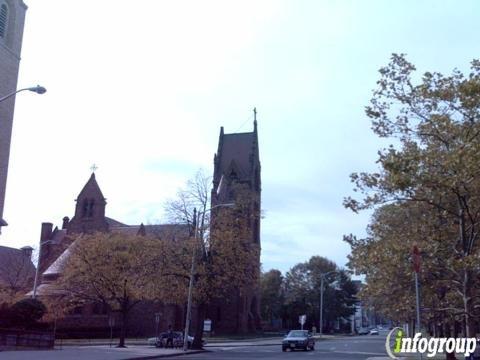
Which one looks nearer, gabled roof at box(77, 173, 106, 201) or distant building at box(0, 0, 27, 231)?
distant building at box(0, 0, 27, 231)

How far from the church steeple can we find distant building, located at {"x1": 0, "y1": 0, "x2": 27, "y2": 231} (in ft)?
112

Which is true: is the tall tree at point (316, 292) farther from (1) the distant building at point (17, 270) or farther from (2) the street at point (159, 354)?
(2) the street at point (159, 354)

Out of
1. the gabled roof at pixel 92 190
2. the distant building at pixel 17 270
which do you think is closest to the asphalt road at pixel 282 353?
the distant building at pixel 17 270

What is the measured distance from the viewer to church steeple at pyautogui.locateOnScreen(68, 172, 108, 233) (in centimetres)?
7169

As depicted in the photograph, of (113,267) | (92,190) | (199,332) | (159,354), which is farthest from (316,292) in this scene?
(159,354)

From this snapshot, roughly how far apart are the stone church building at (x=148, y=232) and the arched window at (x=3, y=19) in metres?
25.6

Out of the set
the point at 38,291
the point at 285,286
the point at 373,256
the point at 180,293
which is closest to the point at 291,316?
the point at 285,286

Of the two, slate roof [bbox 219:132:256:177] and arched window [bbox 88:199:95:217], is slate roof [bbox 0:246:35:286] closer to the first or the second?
arched window [bbox 88:199:95:217]

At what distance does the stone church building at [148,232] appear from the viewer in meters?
63.7

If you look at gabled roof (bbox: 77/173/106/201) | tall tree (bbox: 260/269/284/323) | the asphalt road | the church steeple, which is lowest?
the asphalt road

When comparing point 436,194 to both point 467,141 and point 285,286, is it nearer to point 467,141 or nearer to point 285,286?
point 467,141

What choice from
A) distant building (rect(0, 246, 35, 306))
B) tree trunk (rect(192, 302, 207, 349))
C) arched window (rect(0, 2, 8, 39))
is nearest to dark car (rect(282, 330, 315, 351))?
tree trunk (rect(192, 302, 207, 349))

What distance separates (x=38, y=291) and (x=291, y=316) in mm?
55073

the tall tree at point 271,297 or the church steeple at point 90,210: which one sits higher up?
the church steeple at point 90,210
